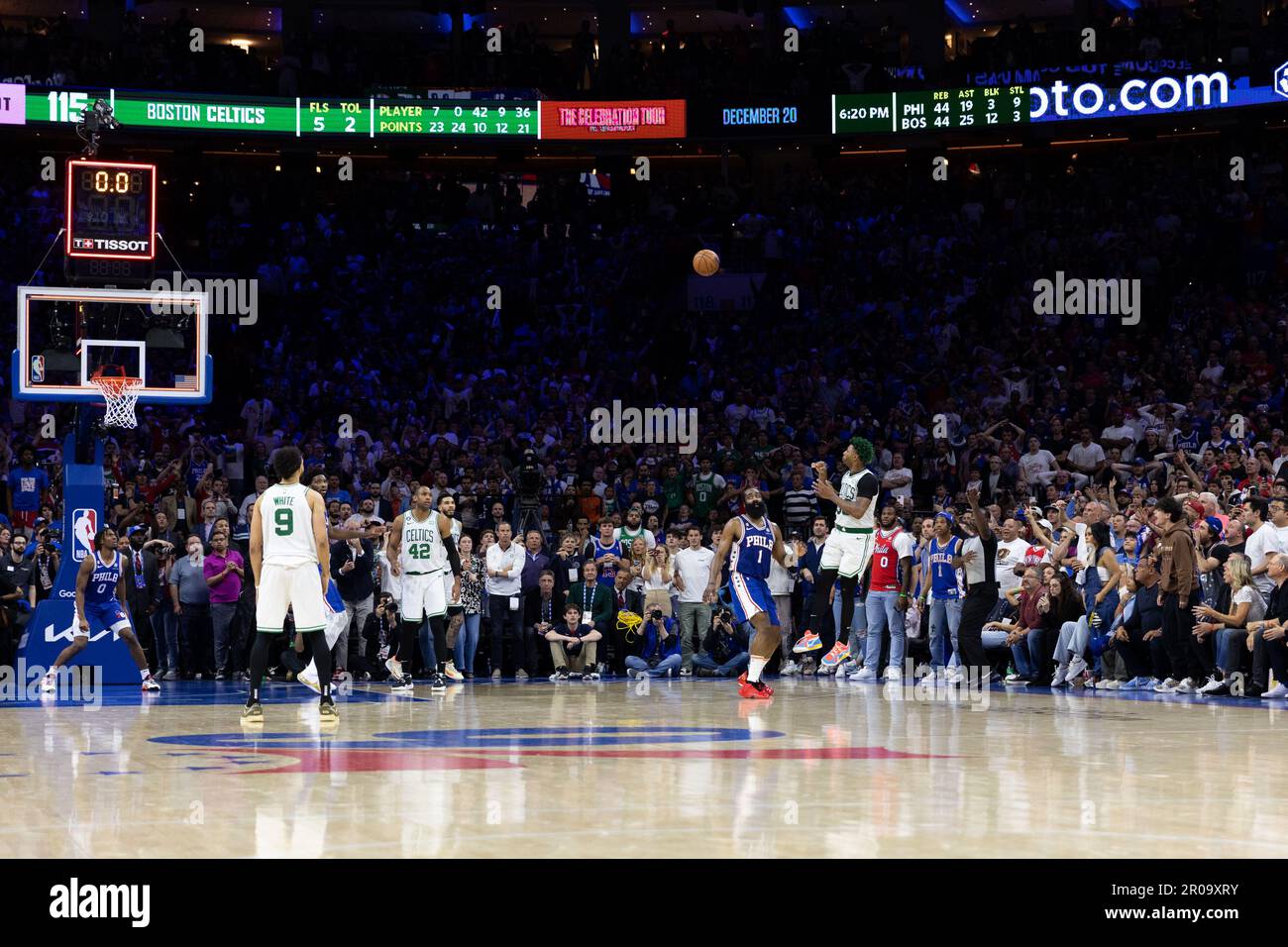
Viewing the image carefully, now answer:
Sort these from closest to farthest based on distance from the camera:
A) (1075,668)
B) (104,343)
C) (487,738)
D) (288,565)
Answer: (487,738), (288,565), (1075,668), (104,343)

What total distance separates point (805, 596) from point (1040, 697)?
5019 millimetres

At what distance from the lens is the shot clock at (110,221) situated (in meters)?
17.4

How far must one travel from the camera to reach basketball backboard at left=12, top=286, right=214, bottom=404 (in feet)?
56.2

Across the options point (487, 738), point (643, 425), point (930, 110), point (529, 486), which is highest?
point (930, 110)

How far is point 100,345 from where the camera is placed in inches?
686

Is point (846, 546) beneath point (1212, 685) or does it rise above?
above

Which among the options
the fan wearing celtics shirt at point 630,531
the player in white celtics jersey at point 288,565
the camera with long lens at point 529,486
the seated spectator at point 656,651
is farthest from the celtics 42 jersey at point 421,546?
the camera with long lens at point 529,486

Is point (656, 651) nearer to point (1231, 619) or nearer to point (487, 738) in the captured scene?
point (1231, 619)

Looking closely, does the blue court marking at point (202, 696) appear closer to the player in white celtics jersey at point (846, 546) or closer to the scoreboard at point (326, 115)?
the player in white celtics jersey at point (846, 546)

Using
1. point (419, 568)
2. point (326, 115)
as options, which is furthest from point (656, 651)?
point (326, 115)

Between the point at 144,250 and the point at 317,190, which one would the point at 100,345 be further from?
the point at 317,190

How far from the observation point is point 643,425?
27.6m
